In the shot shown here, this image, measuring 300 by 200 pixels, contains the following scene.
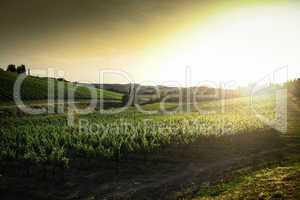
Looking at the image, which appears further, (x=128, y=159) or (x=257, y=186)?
(x=128, y=159)

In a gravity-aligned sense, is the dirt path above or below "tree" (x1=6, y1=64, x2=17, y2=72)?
below

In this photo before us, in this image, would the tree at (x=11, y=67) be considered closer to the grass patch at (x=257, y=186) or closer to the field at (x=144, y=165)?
the field at (x=144, y=165)

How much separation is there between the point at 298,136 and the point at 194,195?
28.1m

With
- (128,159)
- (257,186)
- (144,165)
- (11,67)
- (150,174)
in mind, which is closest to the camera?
(257,186)

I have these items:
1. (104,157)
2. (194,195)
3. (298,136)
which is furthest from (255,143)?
(194,195)

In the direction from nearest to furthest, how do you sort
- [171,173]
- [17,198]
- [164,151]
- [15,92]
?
[17,198]
[171,173]
[164,151]
[15,92]

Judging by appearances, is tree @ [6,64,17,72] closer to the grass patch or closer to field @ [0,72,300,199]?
field @ [0,72,300,199]

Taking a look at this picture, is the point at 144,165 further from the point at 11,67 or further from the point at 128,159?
the point at 11,67

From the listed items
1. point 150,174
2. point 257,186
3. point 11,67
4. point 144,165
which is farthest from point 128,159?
point 11,67

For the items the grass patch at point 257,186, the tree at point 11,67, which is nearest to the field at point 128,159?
the grass patch at point 257,186

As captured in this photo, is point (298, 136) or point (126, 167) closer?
point (126, 167)

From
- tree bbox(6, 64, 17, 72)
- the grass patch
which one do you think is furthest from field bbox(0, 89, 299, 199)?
tree bbox(6, 64, 17, 72)

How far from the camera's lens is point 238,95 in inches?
5098

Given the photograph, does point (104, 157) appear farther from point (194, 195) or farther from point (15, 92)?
point (15, 92)
